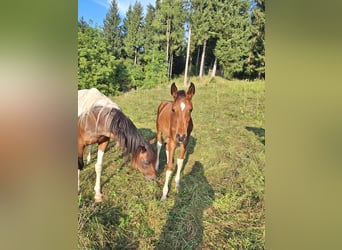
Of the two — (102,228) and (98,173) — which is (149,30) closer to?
(98,173)

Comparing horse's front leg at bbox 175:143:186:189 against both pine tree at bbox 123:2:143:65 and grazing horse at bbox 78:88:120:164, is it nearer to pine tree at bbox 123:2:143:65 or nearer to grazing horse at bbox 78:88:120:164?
grazing horse at bbox 78:88:120:164

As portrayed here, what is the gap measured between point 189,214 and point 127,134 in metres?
0.49

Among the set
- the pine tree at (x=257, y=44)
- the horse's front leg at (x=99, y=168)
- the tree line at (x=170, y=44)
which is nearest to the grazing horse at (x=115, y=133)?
the horse's front leg at (x=99, y=168)

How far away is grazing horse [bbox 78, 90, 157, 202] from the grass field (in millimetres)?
39

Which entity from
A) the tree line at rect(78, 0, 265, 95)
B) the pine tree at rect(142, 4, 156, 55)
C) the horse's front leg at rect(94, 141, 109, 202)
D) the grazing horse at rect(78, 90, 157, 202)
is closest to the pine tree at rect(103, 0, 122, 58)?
the tree line at rect(78, 0, 265, 95)

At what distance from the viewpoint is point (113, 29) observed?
1.33m

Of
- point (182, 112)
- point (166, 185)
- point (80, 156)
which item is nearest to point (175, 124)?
point (182, 112)

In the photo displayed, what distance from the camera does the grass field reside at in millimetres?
1156

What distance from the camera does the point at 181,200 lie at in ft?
4.10

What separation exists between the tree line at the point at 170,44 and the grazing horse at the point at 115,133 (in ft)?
0.37

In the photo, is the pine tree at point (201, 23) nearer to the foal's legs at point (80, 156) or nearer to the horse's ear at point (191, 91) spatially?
the horse's ear at point (191, 91)
